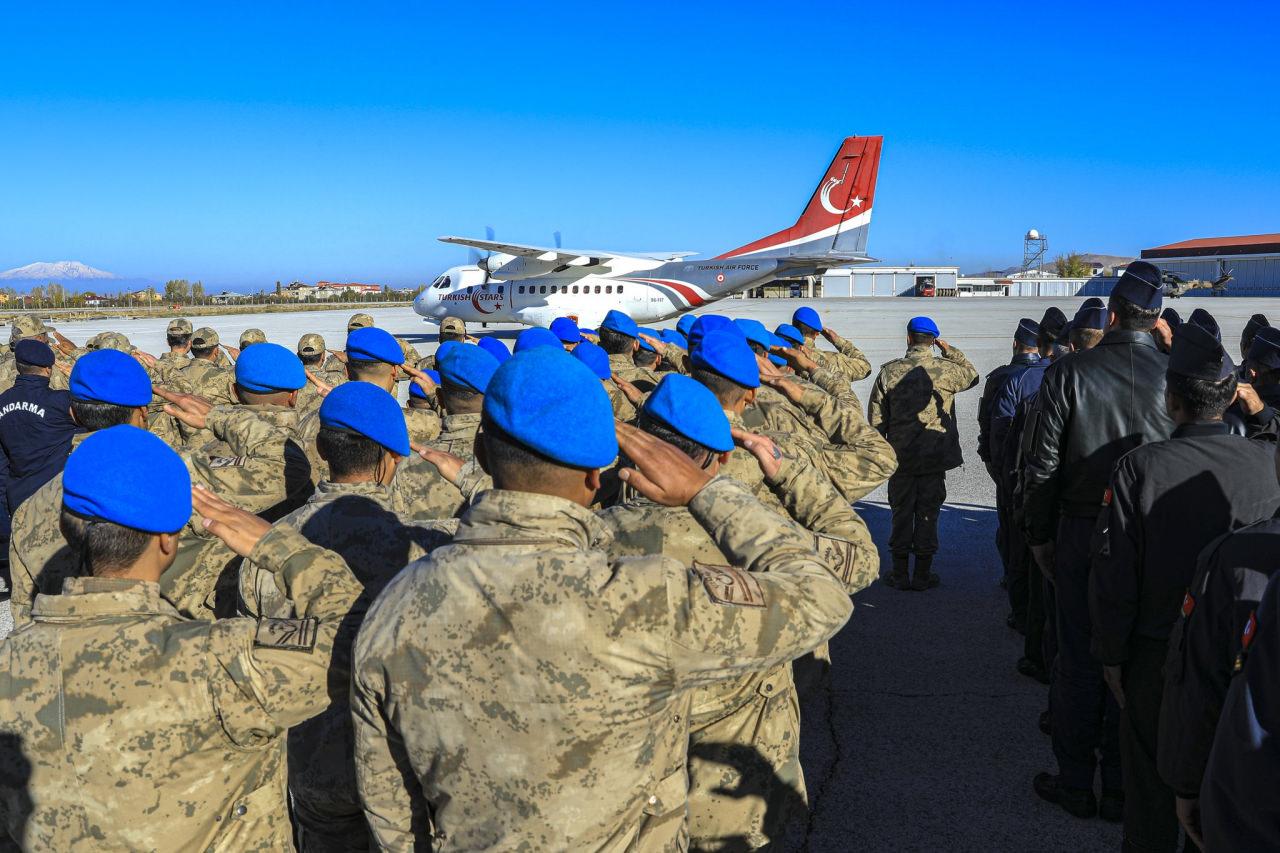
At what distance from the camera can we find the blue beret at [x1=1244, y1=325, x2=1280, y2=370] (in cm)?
435

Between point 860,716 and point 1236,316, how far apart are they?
4050 cm

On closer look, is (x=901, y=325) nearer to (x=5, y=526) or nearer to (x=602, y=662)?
(x=5, y=526)

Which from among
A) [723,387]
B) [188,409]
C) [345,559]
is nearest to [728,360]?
[723,387]

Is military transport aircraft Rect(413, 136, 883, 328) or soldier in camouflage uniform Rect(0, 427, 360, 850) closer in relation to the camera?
soldier in camouflage uniform Rect(0, 427, 360, 850)

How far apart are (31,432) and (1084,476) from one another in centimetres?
568

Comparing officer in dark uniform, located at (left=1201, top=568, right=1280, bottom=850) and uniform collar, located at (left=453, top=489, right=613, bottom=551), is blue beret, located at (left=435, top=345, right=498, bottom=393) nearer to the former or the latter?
uniform collar, located at (left=453, top=489, right=613, bottom=551)

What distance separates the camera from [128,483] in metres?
1.89

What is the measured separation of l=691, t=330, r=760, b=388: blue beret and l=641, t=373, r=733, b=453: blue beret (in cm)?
99

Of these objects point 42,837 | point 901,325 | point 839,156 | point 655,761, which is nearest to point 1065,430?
point 655,761

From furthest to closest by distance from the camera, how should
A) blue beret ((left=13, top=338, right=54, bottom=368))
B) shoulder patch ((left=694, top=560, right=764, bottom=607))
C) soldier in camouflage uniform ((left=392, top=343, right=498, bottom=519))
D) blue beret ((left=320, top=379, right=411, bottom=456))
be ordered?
blue beret ((left=13, top=338, right=54, bottom=368)) < soldier in camouflage uniform ((left=392, top=343, right=498, bottom=519)) < blue beret ((left=320, top=379, right=411, bottom=456)) < shoulder patch ((left=694, top=560, right=764, bottom=607))

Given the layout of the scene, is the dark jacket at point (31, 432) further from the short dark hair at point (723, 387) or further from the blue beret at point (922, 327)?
the blue beret at point (922, 327)

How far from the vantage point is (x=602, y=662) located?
1633mm

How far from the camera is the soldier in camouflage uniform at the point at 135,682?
1.78 meters

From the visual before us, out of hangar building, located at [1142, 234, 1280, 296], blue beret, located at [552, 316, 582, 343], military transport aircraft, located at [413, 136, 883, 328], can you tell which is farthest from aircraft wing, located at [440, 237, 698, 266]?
hangar building, located at [1142, 234, 1280, 296]
